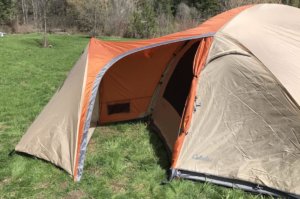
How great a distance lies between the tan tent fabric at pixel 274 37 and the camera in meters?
3.88

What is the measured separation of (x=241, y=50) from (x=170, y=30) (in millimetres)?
23198

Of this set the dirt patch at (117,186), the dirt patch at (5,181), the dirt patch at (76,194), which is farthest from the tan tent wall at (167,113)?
the dirt patch at (5,181)

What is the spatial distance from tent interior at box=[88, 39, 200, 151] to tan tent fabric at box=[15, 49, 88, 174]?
100cm

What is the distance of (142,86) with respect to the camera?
5957 mm

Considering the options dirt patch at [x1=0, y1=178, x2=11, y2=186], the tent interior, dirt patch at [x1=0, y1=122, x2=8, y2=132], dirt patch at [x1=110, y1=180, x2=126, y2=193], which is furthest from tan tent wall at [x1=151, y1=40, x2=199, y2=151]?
dirt patch at [x1=0, y1=122, x2=8, y2=132]

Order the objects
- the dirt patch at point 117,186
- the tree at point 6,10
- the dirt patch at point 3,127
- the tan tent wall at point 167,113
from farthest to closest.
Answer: the tree at point 6,10
the dirt patch at point 3,127
the tan tent wall at point 167,113
the dirt patch at point 117,186

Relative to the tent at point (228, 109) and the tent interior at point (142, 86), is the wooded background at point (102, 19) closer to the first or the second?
the tent interior at point (142, 86)

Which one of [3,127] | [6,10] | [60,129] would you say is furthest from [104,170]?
[6,10]

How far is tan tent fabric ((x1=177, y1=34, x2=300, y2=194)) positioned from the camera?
382 centimetres

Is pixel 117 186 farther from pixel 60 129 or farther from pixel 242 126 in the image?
pixel 242 126

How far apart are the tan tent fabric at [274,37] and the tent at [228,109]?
0.01 meters

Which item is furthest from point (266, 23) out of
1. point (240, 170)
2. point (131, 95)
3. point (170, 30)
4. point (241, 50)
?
point (170, 30)

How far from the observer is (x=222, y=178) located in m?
4.05

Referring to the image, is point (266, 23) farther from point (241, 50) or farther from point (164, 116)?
point (164, 116)
